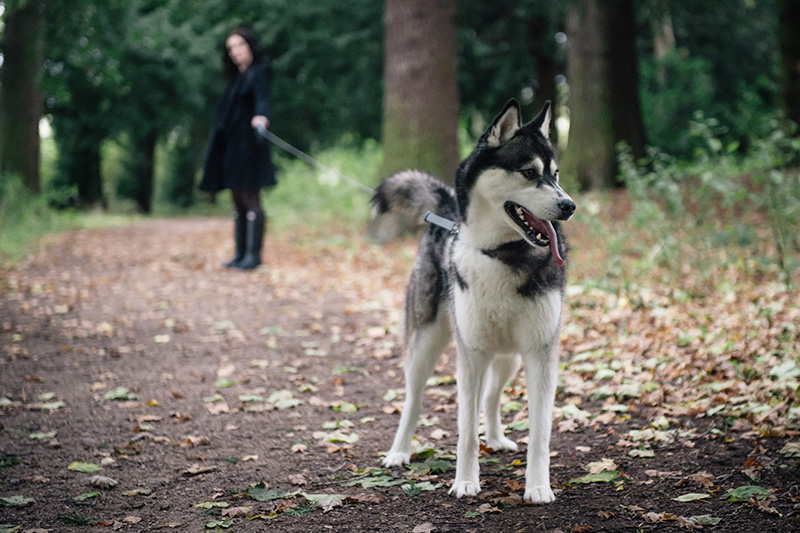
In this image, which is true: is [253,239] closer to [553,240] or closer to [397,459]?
[397,459]

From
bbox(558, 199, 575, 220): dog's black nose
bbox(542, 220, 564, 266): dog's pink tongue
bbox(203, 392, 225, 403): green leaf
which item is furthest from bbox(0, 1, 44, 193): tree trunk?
bbox(558, 199, 575, 220): dog's black nose

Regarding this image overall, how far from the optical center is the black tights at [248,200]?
28.6 ft

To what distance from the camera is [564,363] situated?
5.00 meters

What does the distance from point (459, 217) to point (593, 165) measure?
9702 millimetres

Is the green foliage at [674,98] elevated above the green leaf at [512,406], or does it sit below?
above

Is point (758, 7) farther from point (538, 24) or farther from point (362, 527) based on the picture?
point (362, 527)

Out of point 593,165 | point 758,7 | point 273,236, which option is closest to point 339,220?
point 273,236

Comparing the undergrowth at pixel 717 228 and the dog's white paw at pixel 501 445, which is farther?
the undergrowth at pixel 717 228

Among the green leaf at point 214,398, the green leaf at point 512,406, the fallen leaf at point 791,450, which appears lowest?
the green leaf at point 214,398

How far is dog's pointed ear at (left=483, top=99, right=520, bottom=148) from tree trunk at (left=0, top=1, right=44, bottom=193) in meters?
15.0

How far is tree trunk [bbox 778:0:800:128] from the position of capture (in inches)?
408

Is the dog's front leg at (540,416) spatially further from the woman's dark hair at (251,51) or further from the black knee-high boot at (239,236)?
the woman's dark hair at (251,51)

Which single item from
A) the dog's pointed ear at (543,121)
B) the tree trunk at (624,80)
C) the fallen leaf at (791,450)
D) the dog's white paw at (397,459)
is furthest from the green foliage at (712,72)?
the dog's white paw at (397,459)

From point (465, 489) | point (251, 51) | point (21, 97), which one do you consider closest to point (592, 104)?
point (251, 51)
